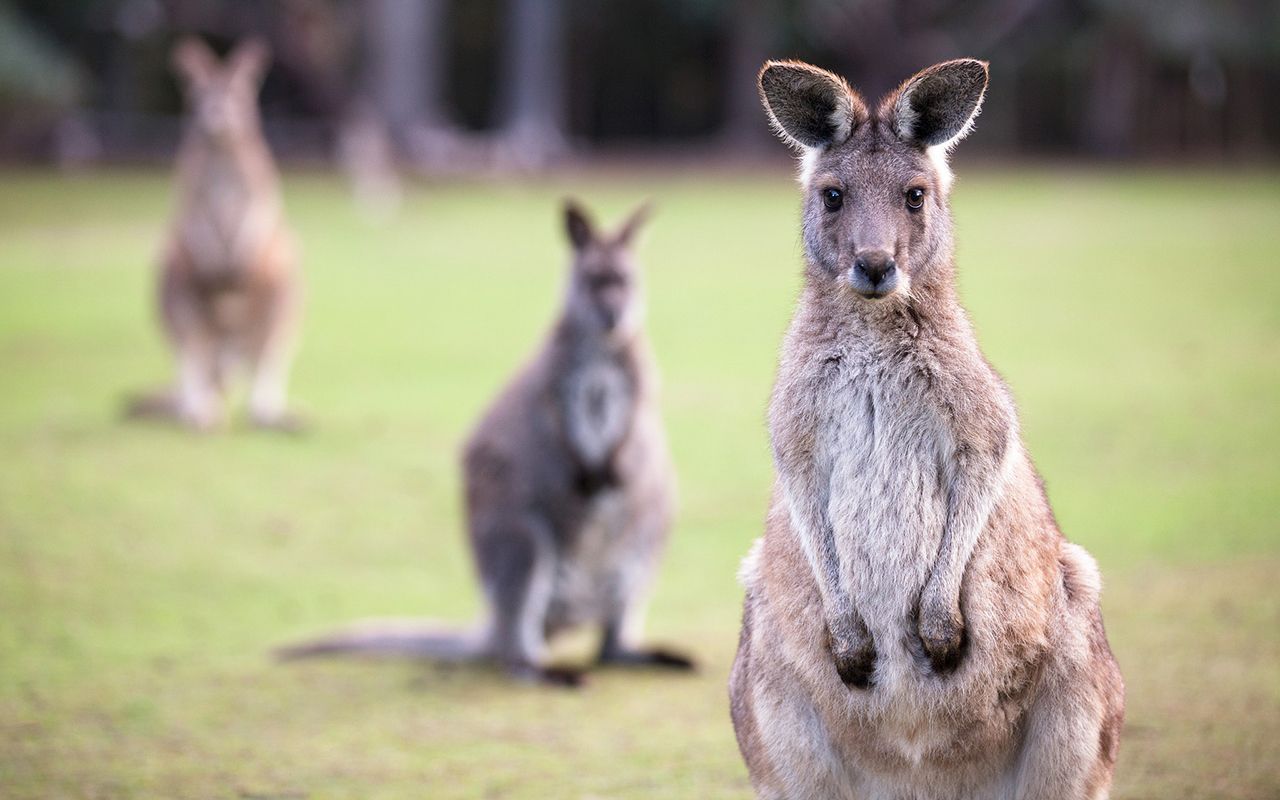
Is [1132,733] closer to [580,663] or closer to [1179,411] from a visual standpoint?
[580,663]

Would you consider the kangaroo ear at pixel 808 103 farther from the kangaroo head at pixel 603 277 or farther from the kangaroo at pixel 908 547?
the kangaroo head at pixel 603 277

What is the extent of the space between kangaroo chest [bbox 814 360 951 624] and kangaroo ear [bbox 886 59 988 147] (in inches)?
17.1

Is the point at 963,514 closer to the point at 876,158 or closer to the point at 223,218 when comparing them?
the point at 876,158

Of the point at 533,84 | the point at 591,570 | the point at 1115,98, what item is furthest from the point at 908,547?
the point at 1115,98

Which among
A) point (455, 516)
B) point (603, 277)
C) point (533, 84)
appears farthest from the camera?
point (533, 84)

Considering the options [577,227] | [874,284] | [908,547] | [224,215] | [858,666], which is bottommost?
[858,666]

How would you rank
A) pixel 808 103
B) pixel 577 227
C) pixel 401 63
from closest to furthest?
pixel 808 103 → pixel 577 227 → pixel 401 63

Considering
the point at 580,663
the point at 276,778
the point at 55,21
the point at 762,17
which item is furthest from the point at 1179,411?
the point at 55,21

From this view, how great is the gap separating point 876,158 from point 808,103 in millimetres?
163

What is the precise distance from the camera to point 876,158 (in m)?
2.76

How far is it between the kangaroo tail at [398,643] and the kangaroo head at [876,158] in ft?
6.88

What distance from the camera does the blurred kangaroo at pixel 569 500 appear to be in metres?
4.45

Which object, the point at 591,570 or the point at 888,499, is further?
the point at 591,570

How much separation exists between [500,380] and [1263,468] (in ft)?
13.3
